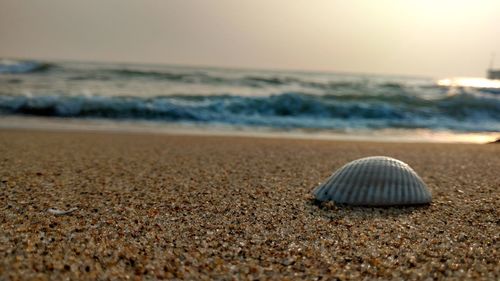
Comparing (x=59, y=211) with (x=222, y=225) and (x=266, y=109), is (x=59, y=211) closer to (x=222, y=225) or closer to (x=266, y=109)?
(x=222, y=225)

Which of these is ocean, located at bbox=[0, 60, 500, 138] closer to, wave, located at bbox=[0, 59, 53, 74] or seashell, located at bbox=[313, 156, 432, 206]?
wave, located at bbox=[0, 59, 53, 74]

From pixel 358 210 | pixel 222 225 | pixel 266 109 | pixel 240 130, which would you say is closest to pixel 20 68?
pixel 266 109

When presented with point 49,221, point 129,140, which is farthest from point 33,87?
point 49,221

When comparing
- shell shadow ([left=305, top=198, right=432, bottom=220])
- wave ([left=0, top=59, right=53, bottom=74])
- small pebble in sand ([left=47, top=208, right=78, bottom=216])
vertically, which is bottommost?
small pebble in sand ([left=47, top=208, right=78, bottom=216])

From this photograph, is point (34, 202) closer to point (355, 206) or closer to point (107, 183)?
point (107, 183)

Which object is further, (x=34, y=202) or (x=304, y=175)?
(x=304, y=175)

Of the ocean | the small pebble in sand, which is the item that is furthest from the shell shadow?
the ocean

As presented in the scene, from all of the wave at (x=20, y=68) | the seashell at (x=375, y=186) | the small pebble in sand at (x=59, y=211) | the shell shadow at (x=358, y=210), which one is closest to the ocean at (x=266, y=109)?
the wave at (x=20, y=68)
